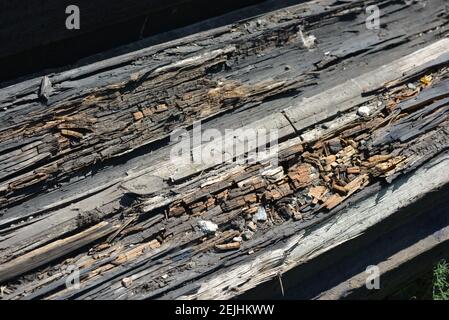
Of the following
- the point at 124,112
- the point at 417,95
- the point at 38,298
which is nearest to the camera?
the point at 38,298

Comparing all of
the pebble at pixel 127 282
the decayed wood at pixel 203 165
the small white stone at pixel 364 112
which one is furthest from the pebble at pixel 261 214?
the small white stone at pixel 364 112

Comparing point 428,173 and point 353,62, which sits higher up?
point 353,62

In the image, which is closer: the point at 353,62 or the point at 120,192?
the point at 120,192

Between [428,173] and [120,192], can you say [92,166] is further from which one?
[428,173]

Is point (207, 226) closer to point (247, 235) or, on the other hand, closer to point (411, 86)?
point (247, 235)

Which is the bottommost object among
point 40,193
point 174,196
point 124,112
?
point 174,196

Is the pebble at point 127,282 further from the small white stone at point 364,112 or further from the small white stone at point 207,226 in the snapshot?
the small white stone at point 364,112

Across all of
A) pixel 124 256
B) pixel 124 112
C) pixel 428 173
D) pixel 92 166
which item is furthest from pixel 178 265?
pixel 428 173

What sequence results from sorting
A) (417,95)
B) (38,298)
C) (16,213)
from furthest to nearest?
(417,95) → (16,213) → (38,298)

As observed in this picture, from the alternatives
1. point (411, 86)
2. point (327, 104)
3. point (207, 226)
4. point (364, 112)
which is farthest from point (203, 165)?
point (411, 86)
